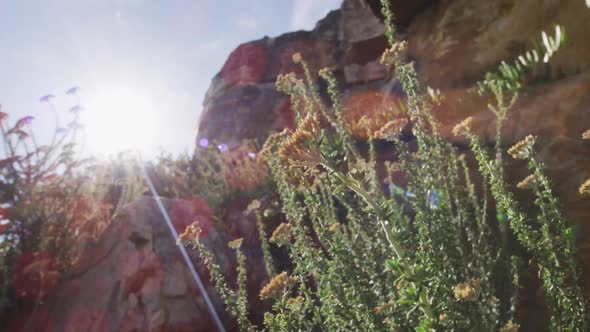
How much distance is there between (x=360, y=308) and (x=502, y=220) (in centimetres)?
134

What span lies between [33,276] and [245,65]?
30.1 ft

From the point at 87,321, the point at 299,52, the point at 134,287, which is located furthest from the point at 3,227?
the point at 299,52

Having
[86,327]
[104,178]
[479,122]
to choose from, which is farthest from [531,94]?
[104,178]

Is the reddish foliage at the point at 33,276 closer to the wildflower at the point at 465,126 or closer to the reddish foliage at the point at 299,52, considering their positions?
the wildflower at the point at 465,126

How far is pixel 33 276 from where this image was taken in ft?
12.3

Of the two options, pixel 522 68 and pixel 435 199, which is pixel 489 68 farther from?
pixel 435 199

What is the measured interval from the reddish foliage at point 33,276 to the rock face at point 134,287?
0.10 m

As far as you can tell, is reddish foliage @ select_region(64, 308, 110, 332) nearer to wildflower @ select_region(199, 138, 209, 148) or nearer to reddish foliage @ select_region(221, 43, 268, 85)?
wildflower @ select_region(199, 138, 209, 148)

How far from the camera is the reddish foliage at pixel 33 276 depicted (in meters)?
3.71

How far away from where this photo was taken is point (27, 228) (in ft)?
13.5

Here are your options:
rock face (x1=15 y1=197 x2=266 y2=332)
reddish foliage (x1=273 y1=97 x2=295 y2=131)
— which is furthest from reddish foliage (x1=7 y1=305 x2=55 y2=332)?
reddish foliage (x1=273 y1=97 x2=295 y2=131)

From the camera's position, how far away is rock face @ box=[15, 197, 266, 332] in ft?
11.3

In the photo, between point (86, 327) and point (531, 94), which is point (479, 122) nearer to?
point (531, 94)

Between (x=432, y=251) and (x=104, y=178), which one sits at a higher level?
(x=104, y=178)
